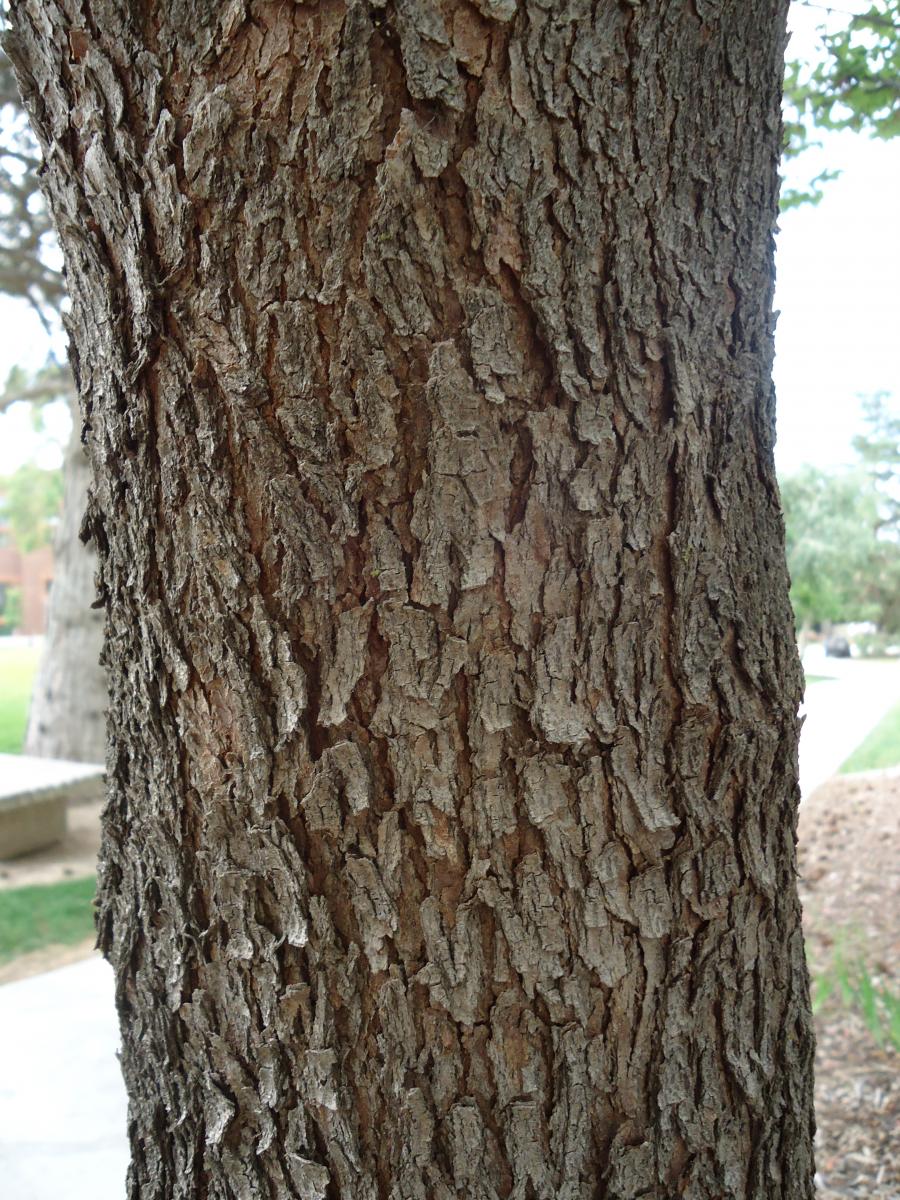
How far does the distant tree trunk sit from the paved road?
397cm

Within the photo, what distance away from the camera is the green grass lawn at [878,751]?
362 inches

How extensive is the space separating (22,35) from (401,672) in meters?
0.97

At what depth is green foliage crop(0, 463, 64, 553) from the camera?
825 inches

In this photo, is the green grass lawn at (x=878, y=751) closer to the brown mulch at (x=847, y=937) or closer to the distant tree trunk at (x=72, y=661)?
the brown mulch at (x=847, y=937)

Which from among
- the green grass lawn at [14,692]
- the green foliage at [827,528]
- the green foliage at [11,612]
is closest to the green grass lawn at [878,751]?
the green foliage at [827,528]

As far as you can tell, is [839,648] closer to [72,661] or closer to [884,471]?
[884,471]

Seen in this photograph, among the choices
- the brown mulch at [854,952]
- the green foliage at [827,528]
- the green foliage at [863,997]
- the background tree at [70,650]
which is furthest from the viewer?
the green foliage at [827,528]

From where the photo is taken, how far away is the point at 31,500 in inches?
930

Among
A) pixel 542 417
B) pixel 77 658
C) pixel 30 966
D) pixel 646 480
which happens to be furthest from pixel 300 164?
pixel 77 658

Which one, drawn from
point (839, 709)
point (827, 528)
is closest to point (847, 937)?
point (839, 709)

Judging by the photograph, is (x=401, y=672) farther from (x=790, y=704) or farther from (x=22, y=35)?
(x=22, y=35)

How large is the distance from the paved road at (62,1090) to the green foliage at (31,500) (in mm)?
16109

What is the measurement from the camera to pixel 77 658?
807cm

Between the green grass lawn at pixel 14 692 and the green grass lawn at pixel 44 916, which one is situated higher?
the green grass lawn at pixel 44 916
